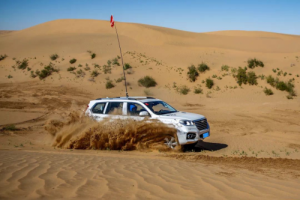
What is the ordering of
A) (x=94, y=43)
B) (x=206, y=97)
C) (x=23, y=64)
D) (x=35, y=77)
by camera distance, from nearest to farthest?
(x=206, y=97), (x=35, y=77), (x=23, y=64), (x=94, y=43)

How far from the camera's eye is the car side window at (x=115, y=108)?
9867 mm

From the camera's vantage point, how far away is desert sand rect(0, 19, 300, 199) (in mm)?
4520

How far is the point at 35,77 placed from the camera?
32.2m

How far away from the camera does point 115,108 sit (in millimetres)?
9945

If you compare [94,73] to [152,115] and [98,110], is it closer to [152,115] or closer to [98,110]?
[98,110]

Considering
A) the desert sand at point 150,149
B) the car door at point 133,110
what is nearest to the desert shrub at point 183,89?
the desert sand at point 150,149

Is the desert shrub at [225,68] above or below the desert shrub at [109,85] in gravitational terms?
above

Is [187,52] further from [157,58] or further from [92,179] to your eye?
[92,179]

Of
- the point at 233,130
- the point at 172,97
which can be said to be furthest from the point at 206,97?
the point at 233,130

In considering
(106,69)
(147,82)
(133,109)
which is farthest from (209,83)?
(133,109)

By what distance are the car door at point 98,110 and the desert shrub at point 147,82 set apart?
1849 centimetres

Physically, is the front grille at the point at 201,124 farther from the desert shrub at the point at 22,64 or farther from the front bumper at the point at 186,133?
the desert shrub at the point at 22,64

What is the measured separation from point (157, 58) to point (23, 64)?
1667 centimetres

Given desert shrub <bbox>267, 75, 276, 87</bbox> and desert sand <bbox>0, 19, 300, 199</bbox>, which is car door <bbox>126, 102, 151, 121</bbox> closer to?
desert sand <bbox>0, 19, 300, 199</bbox>
